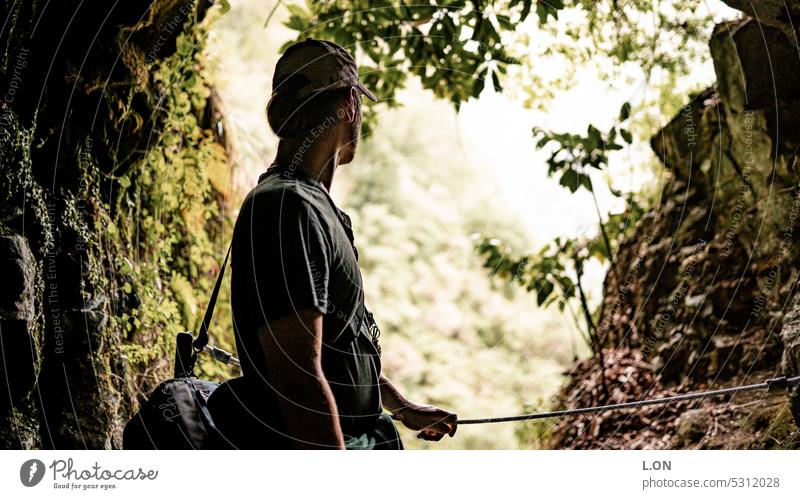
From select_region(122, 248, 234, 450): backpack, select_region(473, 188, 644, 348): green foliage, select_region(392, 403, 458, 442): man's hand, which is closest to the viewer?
select_region(122, 248, 234, 450): backpack

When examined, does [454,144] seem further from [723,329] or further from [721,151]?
[723,329]

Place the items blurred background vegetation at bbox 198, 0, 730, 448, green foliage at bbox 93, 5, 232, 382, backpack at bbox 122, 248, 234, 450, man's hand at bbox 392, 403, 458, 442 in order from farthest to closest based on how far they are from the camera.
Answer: blurred background vegetation at bbox 198, 0, 730, 448, green foliage at bbox 93, 5, 232, 382, man's hand at bbox 392, 403, 458, 442, backpack at bbox 122, 248, 234, 450

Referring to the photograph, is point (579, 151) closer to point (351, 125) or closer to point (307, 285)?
point (351, 125)

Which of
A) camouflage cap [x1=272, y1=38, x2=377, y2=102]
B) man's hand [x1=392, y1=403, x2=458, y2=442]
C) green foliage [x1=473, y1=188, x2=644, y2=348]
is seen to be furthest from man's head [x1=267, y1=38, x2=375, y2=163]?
green foliage [x1=473, y1=188, x2=644, y2=348]

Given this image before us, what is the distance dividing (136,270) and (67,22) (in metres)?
0.53

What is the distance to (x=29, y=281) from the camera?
1454 millimetres

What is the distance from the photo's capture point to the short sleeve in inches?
43.9

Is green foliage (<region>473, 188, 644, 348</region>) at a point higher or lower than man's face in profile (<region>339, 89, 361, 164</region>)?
higher

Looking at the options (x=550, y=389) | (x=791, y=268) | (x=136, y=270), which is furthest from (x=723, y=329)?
(x=136, y=270)

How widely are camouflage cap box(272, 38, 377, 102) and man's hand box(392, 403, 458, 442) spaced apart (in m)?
0.50
